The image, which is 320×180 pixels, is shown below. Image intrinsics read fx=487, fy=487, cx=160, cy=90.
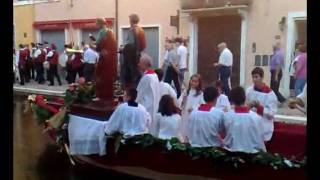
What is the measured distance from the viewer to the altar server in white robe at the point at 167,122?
3.68m

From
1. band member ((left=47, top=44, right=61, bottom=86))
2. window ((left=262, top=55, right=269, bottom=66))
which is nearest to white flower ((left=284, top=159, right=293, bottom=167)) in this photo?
window ((left=262, top=55, right=269, bottom=66))

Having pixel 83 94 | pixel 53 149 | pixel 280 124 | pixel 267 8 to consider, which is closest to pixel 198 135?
pixel 280 124

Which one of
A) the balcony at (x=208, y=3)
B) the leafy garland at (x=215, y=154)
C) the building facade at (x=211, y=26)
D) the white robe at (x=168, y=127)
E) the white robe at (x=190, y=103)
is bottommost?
the leafy garland at (x=215, y=154)

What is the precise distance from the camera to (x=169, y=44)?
23.4 ft

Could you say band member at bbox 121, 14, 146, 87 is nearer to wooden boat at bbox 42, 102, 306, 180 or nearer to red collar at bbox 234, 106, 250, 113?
wooden boat at bbox 42, 102, 306, 180

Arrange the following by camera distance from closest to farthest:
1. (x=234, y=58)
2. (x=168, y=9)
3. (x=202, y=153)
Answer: (x=202, y=153)
(x=234, y=58)
(x=168, y=9)

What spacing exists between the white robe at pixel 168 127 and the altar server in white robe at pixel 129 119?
83mm

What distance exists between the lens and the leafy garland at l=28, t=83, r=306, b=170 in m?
2.79

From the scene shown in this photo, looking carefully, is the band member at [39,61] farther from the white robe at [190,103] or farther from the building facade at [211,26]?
the white robe at [190,103]

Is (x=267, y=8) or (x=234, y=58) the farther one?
(x=267, y=8)

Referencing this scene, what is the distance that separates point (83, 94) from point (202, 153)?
156cm

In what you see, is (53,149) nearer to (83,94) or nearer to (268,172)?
(83,94)

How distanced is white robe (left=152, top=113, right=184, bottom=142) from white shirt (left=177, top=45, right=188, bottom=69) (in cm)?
322

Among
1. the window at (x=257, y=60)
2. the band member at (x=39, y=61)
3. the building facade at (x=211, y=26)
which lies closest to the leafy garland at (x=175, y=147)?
the building facade at (x=211, y=26)
